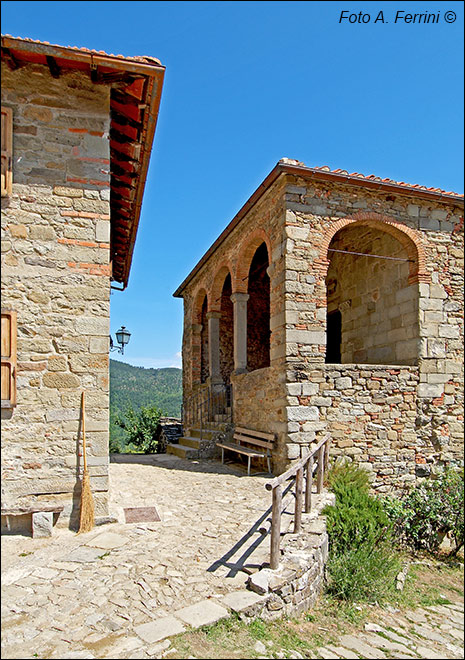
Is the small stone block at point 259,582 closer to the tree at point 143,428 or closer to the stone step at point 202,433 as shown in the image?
the stone step at point 202,433

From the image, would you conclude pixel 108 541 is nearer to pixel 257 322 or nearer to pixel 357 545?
pixel 357 545

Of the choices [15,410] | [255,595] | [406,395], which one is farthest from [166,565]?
[406,395]

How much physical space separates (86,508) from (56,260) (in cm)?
267

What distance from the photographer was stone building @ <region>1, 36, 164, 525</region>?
488cm

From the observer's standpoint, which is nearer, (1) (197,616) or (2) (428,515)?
(1) (197,616)

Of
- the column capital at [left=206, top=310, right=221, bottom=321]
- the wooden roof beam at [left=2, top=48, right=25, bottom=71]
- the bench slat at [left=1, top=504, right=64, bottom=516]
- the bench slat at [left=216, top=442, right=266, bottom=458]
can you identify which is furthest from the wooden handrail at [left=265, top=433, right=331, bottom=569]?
the column capital at [left=206, top=310, right=221, bottom=321]

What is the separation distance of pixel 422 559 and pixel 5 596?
6.43 m

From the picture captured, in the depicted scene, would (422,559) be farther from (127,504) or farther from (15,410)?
(15,410)

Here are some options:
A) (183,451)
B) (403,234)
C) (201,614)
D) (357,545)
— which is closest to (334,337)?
(403,234)

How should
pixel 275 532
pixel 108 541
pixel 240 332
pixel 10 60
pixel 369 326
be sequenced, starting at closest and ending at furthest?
pixel 275 532, pixel 108 541, pixel 10 60, pixel 369 326, pixel 240 332

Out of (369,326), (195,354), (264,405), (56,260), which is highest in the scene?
(56,260)

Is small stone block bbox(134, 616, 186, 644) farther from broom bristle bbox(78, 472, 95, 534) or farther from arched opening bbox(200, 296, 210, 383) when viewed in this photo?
arched opening bbox(200, 296, 210, 383)

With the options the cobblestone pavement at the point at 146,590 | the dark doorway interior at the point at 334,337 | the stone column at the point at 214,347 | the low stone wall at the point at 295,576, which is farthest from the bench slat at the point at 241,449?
the dark doorway interior at the point at 334,337

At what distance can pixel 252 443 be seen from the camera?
8.94 meters
